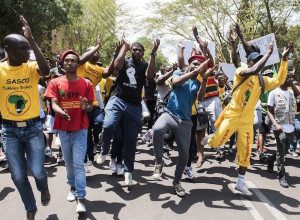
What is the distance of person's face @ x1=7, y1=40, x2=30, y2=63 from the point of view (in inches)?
123

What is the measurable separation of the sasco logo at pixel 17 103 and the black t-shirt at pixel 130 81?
5.51 feet

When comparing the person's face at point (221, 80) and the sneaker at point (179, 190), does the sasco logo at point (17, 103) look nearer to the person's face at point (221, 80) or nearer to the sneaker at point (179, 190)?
the sneaker at point (179, 190)

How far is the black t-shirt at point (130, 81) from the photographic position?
4.61 metres

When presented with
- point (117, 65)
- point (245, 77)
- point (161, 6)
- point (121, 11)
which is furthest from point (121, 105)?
point (121, 11)

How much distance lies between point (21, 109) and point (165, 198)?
2.39 metres

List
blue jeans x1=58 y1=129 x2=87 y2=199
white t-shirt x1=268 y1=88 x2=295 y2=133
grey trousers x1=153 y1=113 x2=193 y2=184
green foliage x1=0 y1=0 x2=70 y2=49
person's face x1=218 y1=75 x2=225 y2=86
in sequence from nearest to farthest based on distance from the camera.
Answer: blue jeans x1=58 y1=129 x2=87 y2=199, grey trousers x1=153 y1=113 x2=193 y2=184, white t-shirt x1=268 y1=88 x2=295 y2=133, person's face x1=218 y1=75 x2=225 y2=86, green foliage x1=0 y1=0 x2=70 y2=49

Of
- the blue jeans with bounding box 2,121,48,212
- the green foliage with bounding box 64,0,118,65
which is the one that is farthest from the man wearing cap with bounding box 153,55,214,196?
the green foliage with bounding box 64,0,118,65

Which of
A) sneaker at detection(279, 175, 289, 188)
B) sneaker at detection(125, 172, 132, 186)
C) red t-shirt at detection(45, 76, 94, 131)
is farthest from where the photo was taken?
sneaker at detection(279, 175, 289, 188)

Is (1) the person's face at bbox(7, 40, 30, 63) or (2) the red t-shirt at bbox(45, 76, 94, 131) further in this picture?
(2) the red t-shirt at bbox(45, 76, 94, 131)

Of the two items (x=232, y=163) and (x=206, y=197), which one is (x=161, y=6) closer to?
(x=232, y=163)

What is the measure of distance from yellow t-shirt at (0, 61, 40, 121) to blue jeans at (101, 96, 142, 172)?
144 centimetres

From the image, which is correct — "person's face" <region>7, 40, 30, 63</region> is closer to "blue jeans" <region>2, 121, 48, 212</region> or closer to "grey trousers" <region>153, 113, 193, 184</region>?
"blue jeans" <region>2, 121, 48, 212</region>

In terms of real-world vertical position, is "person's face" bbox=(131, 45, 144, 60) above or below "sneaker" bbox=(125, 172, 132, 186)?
above

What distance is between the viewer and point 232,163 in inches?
259
